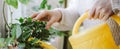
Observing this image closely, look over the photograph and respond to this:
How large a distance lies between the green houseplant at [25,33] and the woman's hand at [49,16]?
0.05 metres

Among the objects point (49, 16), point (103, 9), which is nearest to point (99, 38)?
point (103, 9)

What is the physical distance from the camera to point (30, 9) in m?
1.34

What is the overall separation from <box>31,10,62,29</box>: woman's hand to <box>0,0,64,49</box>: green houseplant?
0.17ft

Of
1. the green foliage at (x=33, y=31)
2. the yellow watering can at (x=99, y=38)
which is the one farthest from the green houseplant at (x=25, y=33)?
the yellow watering can at (x=99, y=38)

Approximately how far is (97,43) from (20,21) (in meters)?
0.38

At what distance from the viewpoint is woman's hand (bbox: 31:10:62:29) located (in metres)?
0.84

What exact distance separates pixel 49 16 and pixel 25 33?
0.11 m

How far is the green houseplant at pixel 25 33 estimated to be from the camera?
2.67 ft

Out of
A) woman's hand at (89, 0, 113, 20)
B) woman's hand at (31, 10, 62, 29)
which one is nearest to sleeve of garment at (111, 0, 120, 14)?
woman's hand at (89, 0, 113, 20)

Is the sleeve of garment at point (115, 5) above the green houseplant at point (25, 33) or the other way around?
above

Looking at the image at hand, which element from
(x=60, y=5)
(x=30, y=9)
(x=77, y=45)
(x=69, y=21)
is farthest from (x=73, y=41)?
(x=60, y=5)

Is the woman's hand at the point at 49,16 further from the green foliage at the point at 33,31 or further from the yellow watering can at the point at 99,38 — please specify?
the yellow watering can at the point at 99,38

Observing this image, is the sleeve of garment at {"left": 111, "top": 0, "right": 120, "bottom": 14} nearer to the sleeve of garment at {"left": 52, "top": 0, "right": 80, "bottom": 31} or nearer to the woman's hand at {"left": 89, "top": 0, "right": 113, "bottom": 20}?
the woman's hand at {"left": 89, "top": 0, "right": 113, "bottom": 20}

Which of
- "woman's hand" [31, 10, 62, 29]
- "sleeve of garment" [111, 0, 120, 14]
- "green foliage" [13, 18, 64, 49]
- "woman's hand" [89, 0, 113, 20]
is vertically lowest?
"green foliage" [13, 18, 64, 49]
